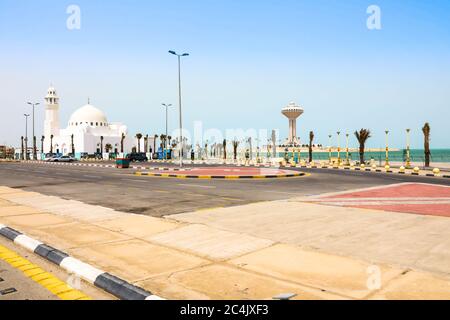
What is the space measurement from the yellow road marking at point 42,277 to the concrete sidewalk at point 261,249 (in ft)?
1.95

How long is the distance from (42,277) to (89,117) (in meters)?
138

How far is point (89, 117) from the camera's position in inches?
5290

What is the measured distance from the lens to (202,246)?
653 cm

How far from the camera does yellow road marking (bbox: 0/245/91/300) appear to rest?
4607mm

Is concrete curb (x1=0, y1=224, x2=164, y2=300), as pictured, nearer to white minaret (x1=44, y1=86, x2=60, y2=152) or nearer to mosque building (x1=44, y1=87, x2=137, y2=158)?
mosque building (x1=44, y1=87, x2=137, y2=158)

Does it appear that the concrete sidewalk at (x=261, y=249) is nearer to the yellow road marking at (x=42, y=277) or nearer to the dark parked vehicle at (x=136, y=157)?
the yellow road marking at (x=42, y=277)

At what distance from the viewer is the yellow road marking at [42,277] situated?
181 inches

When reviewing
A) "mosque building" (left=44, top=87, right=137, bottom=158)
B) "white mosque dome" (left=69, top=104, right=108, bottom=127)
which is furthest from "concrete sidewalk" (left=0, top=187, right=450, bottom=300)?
"white mosque dome" (left=69, top=104, right=108, bottom=127)

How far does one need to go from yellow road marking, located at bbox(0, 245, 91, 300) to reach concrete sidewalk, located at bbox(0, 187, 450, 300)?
1.95ft

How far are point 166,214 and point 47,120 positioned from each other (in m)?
137
